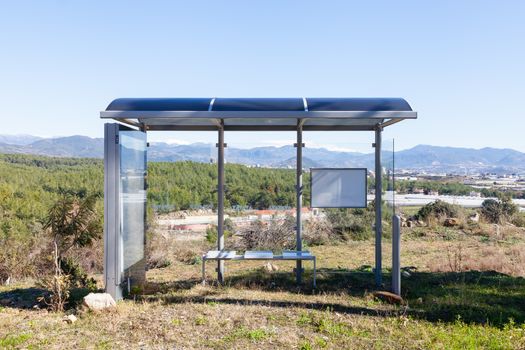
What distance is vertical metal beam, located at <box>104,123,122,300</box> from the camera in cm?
617

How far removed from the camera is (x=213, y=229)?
42.4ft

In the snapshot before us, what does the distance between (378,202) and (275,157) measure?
86.0 inches

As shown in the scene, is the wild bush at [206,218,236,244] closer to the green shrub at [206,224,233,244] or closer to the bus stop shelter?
the green shrub at [206,224,233,244]

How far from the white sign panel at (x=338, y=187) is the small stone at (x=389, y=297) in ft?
5.62

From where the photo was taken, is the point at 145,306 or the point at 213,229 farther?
the point at 213,229

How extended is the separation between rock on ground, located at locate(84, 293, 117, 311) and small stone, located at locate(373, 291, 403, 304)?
3771 millimetres

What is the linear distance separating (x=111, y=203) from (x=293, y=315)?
9.69 ft

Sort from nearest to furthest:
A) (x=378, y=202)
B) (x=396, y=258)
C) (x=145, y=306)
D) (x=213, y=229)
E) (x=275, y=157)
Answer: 1. (x=145, y=306)
2. (x=396, y=258)
3. (x=378, y=202)
4. (x=275, y=157)
5. (x=213, y=229)

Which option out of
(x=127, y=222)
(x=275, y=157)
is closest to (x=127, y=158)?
(x=127, y=222)

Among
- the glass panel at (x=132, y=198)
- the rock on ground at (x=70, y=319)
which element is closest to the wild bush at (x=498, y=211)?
the glass panel at (x=132, y=198)

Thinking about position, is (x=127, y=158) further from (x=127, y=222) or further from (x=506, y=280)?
(x=506, y=280)

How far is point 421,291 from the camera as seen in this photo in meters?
6.99

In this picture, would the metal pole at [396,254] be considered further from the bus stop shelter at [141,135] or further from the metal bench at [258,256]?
the metal bench at [258,256]

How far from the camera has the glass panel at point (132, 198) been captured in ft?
21.1
